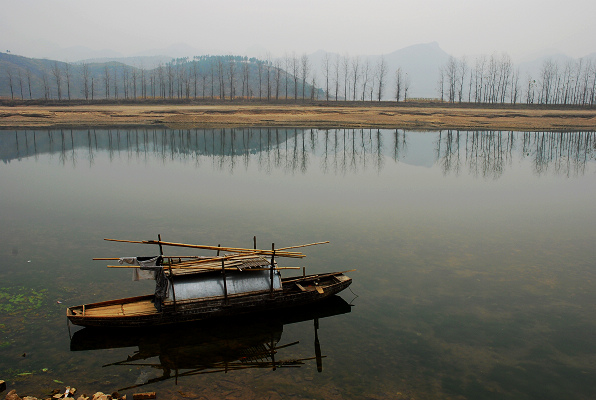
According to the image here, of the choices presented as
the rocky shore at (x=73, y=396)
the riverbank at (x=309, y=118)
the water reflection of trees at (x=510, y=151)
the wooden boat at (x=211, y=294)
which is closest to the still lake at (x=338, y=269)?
the rocky shore at (x=73, y=396)

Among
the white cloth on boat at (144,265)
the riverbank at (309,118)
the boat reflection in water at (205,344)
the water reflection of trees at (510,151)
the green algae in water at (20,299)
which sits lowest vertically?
the boat reflection in water at (205,344)

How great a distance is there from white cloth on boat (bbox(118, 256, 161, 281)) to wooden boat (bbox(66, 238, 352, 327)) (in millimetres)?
181

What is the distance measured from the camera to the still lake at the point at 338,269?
12.2 metres

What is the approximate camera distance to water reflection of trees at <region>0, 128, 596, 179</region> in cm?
4391

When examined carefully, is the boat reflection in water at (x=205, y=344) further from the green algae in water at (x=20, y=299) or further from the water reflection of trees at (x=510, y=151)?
the water reflection of trees at (x=510, y=151)

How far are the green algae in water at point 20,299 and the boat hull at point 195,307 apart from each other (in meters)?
2.54

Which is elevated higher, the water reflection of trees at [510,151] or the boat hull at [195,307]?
the water reflection of trees at [510,151]

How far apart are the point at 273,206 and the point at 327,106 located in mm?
83224

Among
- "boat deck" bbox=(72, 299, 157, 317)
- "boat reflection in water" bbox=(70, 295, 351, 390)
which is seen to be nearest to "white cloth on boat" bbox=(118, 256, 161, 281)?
"boat deck" bbox=(72, 299, 157, 317)

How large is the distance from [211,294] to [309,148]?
135 feet

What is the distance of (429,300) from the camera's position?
53.5 feet

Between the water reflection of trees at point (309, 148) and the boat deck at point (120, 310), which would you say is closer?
the boat deck at point (120, 310)

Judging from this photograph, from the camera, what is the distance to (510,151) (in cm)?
5481

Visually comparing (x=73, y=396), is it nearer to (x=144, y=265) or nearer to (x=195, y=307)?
(x=195, y=307)
